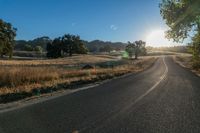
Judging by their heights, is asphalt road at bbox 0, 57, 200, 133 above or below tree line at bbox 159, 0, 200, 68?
below

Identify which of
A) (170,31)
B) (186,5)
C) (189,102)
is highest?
(186,5)

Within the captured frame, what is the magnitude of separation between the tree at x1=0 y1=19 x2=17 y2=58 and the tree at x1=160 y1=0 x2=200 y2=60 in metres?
28.3

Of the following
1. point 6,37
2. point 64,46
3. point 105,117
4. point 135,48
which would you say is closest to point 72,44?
point 64,46

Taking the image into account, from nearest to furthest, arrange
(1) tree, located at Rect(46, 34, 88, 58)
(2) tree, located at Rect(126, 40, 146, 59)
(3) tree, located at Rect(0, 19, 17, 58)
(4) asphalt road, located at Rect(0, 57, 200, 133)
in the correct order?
(4) asphalt road, located at Rect(0, 57, 200, 133) < (3) tree, located at Rect(0, 19, 17, 58) < (1) tree, located at Rect(46, 34, 88, 58) < (2) tree, located at Rect(126, 40, 146, 59)

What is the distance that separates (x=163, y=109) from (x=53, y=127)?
14.2 ft

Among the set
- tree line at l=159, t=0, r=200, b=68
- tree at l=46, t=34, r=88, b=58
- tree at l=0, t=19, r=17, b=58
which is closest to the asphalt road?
tree line at l=159, t=0, r=200, b=68

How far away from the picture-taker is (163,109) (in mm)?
10039

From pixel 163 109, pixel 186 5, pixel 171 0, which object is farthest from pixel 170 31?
pixel 163 109

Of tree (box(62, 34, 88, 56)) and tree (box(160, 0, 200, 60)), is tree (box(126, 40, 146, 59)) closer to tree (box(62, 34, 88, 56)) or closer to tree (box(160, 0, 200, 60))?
tree (box(62, 34, 88, 56))

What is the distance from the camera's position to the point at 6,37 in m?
48.6

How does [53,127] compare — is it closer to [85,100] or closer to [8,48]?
[85,100]

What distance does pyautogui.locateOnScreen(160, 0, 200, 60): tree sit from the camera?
23587 mm

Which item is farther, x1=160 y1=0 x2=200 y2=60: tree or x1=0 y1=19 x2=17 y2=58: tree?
x1=0 y1=19 x2=17 y2=58: tree

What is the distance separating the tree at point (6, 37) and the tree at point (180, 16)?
2831 cm
